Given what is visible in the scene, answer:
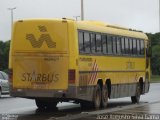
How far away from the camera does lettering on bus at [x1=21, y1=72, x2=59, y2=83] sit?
67.0ft

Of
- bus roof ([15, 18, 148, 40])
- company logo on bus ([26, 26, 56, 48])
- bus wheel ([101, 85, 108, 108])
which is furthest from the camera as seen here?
bus wheel ([101, 85, 108, 108])

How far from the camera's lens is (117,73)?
25312 millimetres

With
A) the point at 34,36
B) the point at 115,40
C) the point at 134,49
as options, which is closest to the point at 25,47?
the point at 34,36

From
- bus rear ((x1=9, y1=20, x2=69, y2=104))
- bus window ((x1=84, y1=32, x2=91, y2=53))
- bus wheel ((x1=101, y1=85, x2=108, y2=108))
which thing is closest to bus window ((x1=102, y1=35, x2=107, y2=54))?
bus wheel ((x1=101, y1=85, x2=108, y2=108))

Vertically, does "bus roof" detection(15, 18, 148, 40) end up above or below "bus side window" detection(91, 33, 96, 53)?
above

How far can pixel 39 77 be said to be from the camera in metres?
20.5

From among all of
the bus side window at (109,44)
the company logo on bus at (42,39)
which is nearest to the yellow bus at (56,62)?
the company logo on bus at (42,39)

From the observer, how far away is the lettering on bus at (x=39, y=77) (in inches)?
804

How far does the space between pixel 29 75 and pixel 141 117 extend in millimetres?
4478

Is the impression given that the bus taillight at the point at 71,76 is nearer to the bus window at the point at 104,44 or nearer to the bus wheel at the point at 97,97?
the bus wheel at the point at 97,97

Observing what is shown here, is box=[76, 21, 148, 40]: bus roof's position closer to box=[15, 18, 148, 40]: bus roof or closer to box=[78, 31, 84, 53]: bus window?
box=[15, 18, 148, 40]: bus roof

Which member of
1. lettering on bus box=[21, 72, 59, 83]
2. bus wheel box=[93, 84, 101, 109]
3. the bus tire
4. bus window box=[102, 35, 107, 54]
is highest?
bus window box=[102, 35, 107, 54]

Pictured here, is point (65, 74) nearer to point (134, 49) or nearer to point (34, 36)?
point (34, 36)

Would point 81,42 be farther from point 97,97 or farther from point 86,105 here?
point 86,105
